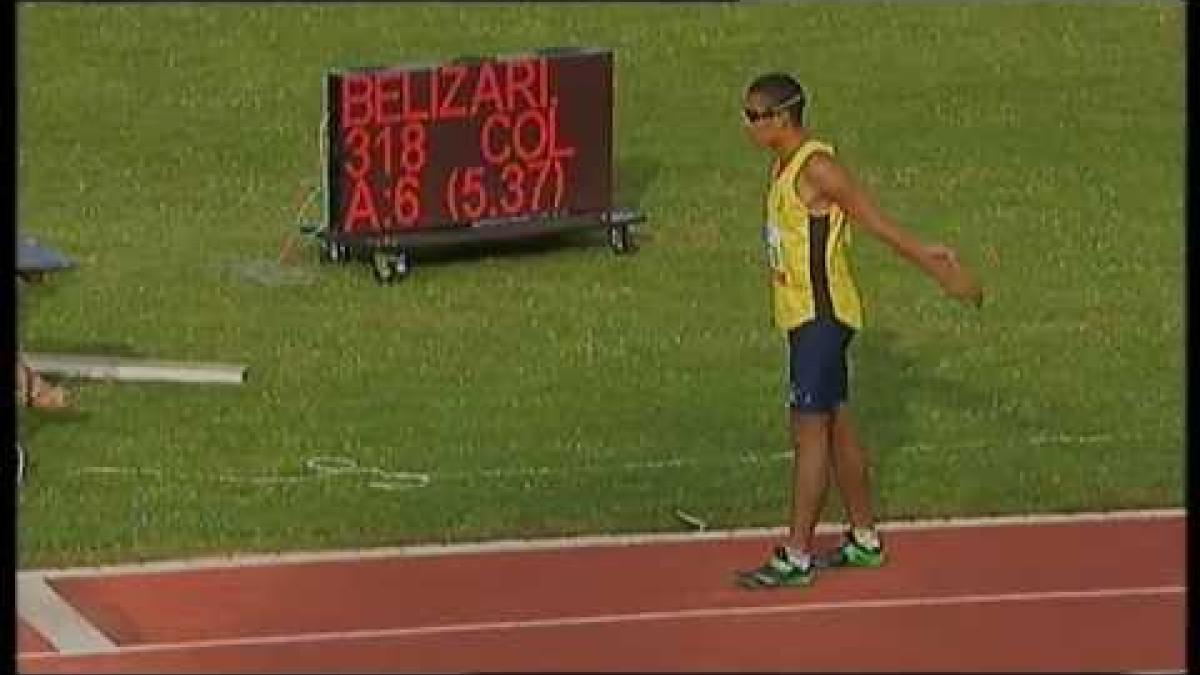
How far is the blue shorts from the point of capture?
1148 cm

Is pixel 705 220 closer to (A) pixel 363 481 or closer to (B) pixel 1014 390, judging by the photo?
(B) pixel 1014 390

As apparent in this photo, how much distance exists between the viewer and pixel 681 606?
37.6 feet

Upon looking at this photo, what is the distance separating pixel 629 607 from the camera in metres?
11.5

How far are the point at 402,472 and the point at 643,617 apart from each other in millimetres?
2436

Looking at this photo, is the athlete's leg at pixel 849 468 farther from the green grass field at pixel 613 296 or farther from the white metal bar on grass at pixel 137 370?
the white metal bar on grass at pixel 137 370

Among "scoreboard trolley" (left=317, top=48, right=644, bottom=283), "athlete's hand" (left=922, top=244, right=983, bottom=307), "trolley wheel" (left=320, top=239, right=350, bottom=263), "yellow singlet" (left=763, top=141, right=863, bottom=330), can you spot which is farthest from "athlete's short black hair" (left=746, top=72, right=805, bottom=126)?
"trolley wheel" (left=320, top=239, right=350, bottom=263)

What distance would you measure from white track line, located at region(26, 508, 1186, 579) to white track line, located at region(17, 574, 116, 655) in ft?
0.58

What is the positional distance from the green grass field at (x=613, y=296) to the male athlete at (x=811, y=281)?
3.33 feet

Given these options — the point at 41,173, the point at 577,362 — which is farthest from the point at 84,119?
the point at 577,362

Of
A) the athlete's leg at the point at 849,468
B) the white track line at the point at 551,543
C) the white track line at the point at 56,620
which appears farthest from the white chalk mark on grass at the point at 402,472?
the athlete's leg at the point at 849,468

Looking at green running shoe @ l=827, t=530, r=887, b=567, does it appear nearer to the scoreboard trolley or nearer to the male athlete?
the male athlete

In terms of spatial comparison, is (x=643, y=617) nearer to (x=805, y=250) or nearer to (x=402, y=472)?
(x=805, y=250)

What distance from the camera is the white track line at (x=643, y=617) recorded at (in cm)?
1102

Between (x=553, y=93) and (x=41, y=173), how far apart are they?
3.98m
